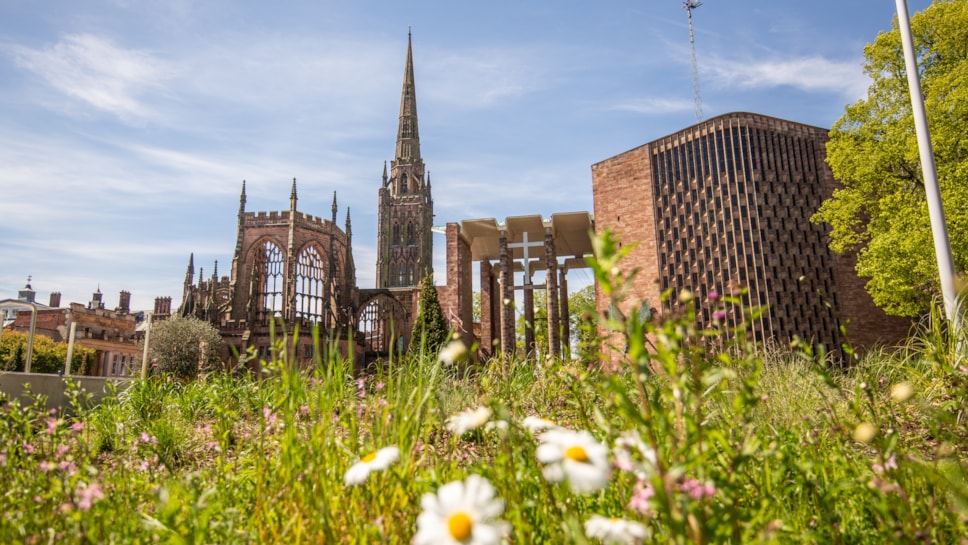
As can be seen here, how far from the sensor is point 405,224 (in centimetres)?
7062

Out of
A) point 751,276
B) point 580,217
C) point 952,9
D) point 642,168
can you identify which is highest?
point 952,9

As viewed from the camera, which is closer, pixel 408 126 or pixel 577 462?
pixel 577 462

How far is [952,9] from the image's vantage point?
1529 centimetres

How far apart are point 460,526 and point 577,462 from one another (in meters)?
0.32

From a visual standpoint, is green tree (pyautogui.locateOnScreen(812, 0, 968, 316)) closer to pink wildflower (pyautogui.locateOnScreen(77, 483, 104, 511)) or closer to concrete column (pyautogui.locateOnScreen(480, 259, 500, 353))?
concrete column (pyautogui.locateOnScreen(480, 259, 500, 353))

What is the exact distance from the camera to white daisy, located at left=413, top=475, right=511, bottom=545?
1.37 metres

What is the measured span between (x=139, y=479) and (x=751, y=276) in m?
19.1

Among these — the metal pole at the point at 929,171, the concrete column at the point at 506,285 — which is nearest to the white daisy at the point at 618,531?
the metal pole at the point at 929,171

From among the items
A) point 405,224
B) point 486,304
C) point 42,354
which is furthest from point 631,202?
point 405,224

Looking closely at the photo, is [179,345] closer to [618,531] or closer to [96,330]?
[96,330]

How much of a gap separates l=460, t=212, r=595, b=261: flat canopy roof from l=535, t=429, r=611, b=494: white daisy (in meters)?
20.0

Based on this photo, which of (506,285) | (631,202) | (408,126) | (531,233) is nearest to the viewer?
(506,285)

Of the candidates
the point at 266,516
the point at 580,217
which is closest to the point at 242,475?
the point at 266,516

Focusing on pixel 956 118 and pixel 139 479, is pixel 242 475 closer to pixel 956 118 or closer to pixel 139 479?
pixel 139 479
